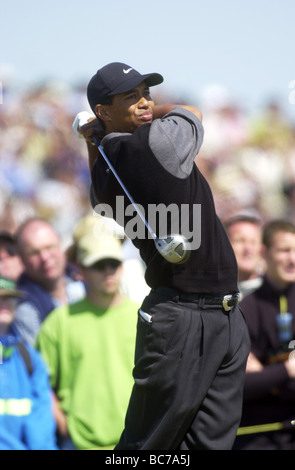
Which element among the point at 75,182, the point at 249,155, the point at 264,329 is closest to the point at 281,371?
the point at 264,329

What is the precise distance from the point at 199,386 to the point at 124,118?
4.20 feet

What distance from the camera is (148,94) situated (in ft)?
14.1

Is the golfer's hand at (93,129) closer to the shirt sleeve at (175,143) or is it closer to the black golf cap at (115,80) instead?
the black golf cap at (115,80)

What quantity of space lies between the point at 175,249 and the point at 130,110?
2.50 feet

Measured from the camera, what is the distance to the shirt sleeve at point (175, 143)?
401 centimetres

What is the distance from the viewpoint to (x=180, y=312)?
402 cm

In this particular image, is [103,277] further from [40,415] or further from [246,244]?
[246,244]

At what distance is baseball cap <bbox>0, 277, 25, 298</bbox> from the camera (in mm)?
5730

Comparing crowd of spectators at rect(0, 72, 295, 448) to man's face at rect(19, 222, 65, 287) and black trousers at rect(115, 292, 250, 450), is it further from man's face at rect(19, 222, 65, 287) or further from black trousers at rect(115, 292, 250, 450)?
black trousers at rect(115, 292, 250, 450)

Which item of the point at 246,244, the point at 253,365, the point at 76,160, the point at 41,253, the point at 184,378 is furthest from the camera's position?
the point at 76,160

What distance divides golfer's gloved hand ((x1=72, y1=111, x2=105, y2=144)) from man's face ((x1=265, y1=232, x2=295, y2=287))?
209 centimetres

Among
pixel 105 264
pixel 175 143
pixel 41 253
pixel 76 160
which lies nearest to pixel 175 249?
pixel 175 143

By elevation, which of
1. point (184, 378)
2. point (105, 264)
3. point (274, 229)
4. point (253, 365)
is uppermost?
point (274, 229)

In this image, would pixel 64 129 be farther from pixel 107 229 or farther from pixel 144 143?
pixel 144 143
